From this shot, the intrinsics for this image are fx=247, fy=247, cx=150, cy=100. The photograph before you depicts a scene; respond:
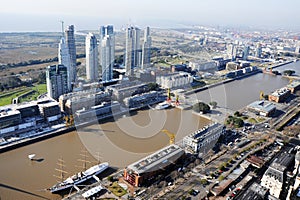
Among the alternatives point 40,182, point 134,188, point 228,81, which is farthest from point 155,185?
point 228,81

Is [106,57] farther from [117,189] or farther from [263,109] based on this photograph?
[117,189]

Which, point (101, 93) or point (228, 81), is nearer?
point (101, 93)

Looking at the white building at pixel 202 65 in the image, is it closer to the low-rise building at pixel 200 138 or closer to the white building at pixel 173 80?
the white building at pixel 173 80

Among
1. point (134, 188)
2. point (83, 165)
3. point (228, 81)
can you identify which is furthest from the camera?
point (228, 81)

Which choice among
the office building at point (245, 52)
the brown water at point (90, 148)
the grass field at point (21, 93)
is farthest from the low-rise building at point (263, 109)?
the office building at point (245, 52)

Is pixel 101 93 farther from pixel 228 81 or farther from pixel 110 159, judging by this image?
pixel 228 81
